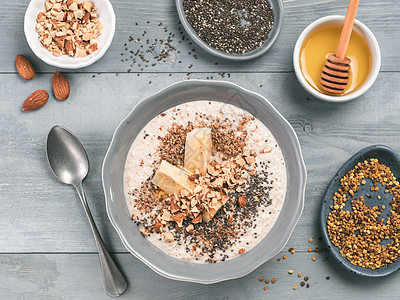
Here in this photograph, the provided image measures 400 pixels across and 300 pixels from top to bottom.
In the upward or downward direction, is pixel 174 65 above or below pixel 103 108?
above

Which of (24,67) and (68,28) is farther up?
(68,28)

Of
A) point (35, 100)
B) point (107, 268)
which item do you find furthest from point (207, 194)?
point (35, 100)

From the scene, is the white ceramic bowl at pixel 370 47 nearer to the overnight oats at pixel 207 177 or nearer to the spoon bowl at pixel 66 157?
the overnight oats at pixel 207 177

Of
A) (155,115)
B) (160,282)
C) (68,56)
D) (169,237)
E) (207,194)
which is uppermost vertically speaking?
(68,56)

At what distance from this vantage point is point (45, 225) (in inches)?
53.4

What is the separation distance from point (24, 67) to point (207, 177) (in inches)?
28.9

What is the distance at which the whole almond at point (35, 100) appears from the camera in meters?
1.34

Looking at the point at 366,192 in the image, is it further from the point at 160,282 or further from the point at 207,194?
the point at 160,282

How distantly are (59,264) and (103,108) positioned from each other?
1.86 ft

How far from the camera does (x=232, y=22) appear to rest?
135 cm

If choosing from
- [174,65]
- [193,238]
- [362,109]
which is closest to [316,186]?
[362,109]

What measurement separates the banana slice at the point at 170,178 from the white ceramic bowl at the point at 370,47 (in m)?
0.50

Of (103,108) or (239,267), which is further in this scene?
(103,108)

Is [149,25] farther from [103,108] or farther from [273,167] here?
[273,167]
